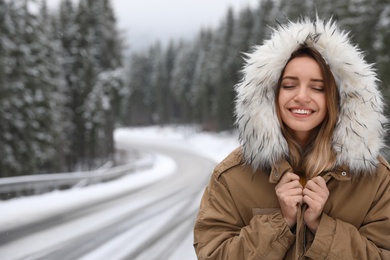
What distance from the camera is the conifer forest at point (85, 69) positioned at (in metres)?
18.1

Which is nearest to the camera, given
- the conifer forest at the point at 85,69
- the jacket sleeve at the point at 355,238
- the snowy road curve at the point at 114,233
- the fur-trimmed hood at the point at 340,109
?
the jacket sleeve at the point at 355,238

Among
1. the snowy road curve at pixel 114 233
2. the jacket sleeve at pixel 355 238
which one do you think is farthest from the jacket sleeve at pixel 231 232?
the snowy road curve at pixel 114 233

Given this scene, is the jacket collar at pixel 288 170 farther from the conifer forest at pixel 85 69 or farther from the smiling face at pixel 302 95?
the conifer forest at pixel 85 69

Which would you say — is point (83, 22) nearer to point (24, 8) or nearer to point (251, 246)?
point (24, 8)

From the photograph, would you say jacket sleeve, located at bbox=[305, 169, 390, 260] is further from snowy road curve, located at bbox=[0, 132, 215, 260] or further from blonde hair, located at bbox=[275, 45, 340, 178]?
snowy road curve, located at bbox=[0, 132, 215, 260]

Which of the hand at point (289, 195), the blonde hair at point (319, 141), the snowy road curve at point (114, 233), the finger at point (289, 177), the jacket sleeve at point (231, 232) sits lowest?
the snowy road curve at point (114, 233)

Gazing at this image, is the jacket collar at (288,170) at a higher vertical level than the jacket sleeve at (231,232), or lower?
higher

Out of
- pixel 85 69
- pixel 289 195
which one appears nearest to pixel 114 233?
pixel 289 195

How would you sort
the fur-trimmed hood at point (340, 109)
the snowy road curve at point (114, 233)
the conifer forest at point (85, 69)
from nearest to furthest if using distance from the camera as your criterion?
the fur-trimmed hood at point (340, 109)
the snowy road curve at point (114, 233)
the conifer forest at point (85, 69)

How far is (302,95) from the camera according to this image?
86.2 inches

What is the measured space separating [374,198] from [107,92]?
33.1 metres

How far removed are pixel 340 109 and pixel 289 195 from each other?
592mm

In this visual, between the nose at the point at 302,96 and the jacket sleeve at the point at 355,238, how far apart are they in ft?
2.02

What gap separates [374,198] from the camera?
7.09ft
